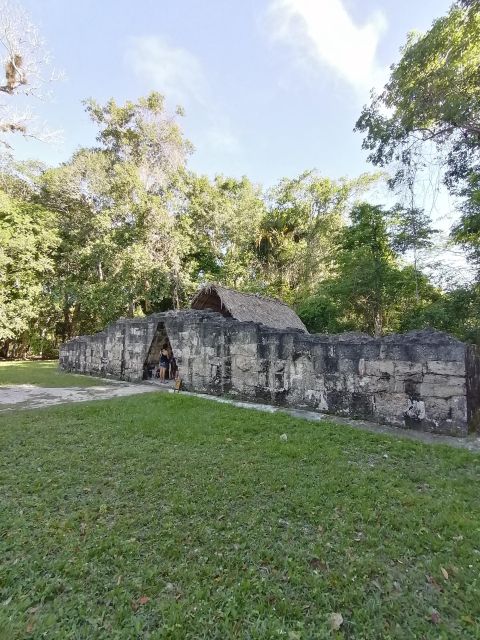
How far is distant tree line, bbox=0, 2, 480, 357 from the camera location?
10336mm

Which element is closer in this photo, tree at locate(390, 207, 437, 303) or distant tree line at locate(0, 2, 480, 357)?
distant tree line at locate(0, 2, 480, 357)

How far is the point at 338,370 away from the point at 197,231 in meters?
15.7

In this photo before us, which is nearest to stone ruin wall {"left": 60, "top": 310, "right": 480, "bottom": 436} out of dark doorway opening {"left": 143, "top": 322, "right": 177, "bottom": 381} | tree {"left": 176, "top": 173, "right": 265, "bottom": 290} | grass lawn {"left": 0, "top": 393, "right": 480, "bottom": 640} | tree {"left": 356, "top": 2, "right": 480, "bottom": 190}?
grass lawn {"left": 0, "top": 393, "right": 480, "bottom": 640}

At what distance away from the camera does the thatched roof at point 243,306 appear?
13.2 metres

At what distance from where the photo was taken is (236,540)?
2342mm

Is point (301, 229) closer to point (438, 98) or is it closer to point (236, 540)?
point (438, 98)

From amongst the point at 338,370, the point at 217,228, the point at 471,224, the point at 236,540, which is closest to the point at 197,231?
the point at 217,228

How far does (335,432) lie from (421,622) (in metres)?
3.05

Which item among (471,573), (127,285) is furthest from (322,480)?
(127,285)

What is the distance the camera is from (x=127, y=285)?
17.0 metres

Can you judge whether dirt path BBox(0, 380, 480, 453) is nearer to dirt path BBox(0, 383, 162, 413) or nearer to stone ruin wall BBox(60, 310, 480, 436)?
dirt path BBox(0, 383, 162, 413)

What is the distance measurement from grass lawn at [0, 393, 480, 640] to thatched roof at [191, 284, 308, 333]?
9030 mm

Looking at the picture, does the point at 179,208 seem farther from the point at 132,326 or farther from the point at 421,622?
the point at 421,622

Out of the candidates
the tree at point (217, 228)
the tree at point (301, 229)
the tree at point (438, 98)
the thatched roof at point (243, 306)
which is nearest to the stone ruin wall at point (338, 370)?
the thatched roof at point (243, 306)
